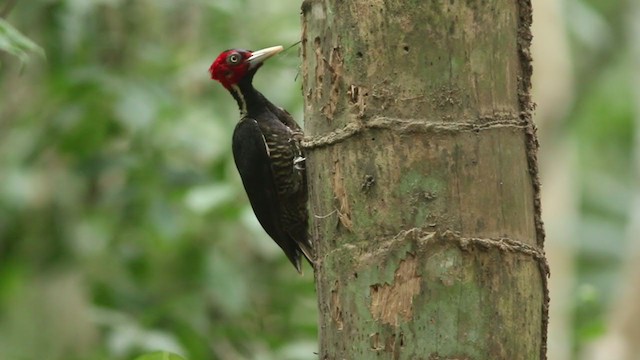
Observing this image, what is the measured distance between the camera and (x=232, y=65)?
15.4ft

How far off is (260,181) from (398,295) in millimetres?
1796

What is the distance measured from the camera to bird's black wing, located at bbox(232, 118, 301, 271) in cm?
427

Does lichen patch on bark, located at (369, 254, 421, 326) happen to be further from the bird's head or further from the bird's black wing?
the bird's head

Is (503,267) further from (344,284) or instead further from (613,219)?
(613,219)

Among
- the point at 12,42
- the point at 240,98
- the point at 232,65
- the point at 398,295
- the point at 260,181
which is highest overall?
the point at 232,65

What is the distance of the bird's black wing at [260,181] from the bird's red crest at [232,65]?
43 centimetres

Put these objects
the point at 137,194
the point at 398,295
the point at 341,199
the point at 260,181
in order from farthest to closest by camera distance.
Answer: the point at 137,194, the point at 260,181, the point at 341,199, the point at 398,295

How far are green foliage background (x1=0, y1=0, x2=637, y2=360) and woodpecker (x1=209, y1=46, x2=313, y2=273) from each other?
0.32 metres

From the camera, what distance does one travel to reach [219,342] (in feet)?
17.6

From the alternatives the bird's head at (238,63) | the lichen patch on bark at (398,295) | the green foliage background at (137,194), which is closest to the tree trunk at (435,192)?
the lichen patch on bark at (398,295)

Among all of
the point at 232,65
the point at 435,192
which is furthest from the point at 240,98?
the point at 435,192

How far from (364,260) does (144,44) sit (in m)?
3.30

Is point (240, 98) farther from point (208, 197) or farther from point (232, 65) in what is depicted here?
point (208, 197)

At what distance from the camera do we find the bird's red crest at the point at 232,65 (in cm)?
466
